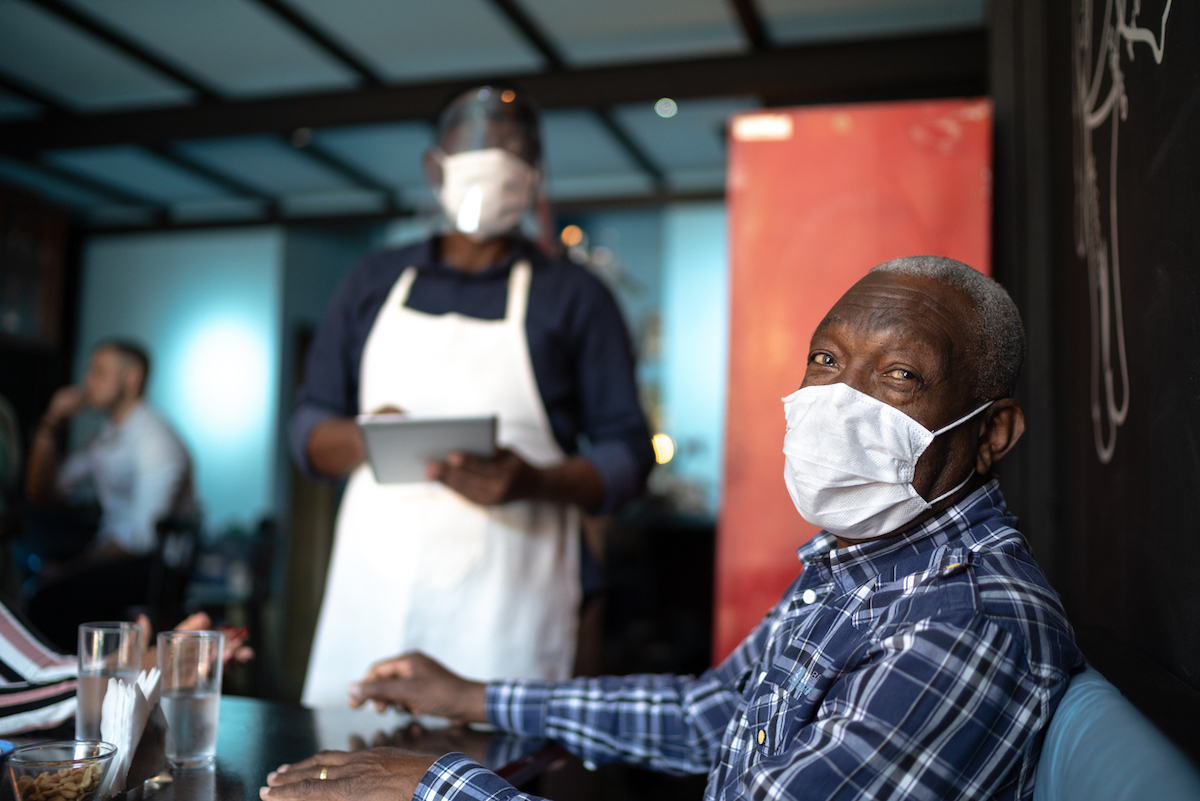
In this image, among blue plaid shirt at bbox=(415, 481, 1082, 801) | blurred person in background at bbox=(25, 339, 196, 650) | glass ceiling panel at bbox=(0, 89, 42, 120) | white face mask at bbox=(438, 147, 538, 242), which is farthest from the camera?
glass ceiling panel at bbox=(0, 89, 42, 120)

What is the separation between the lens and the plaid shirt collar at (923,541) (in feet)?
2.99

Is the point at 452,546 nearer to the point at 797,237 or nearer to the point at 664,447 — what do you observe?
the point at 797,237

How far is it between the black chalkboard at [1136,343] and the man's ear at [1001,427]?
0.15 m

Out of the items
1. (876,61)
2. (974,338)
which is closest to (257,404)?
(876,61)

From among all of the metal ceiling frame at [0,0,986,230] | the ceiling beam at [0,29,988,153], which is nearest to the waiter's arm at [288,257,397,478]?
the ceiling beam at [0,29,988,153]

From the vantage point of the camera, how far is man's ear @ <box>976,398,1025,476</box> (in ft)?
3.03

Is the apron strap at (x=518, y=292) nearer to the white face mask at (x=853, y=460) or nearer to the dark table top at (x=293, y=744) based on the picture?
the dark table top at (x=293, y=744)

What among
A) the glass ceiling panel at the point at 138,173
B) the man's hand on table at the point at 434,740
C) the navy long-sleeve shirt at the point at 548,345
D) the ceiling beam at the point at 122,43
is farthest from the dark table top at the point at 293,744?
the glass ceiling panel at the point at 138,173

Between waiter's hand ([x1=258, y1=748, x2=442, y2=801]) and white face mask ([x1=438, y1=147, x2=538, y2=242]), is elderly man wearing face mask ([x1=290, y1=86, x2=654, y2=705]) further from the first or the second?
waiter's hand ([x1=258, y1=748, x2=442, y2=801])

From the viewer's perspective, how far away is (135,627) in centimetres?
104

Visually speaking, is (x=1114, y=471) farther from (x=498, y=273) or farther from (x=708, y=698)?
Result: (x=498, y=273)

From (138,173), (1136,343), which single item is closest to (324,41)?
(138,173)

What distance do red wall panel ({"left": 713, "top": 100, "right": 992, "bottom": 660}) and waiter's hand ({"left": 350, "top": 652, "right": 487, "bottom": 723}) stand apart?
133 cm

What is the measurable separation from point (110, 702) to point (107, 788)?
0.31 feet
